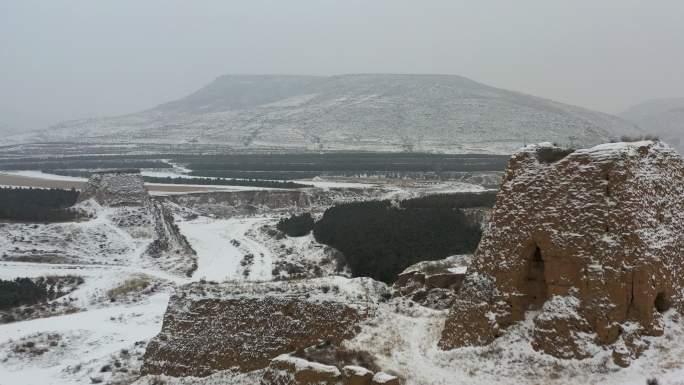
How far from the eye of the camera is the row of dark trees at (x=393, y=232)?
122ft

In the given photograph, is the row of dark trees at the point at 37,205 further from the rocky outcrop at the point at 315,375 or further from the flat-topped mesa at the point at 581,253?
the flat-topped mesa at the point at 581,253

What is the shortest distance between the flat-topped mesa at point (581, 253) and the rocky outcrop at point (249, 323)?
13.1 feet

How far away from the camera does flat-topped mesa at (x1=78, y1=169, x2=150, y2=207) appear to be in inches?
2120

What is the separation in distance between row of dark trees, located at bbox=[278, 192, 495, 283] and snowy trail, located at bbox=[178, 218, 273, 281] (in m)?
5.51

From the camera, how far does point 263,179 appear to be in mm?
104312

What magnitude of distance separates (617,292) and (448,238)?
2851cm

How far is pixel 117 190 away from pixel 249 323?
138ft

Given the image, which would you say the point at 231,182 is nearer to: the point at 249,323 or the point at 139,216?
the point at 139,216

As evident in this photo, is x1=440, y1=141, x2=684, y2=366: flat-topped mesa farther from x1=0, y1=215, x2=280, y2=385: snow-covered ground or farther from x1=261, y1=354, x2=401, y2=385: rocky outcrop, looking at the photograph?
x1=0, y1=215, x2=280, y2=385: snow-covered ground

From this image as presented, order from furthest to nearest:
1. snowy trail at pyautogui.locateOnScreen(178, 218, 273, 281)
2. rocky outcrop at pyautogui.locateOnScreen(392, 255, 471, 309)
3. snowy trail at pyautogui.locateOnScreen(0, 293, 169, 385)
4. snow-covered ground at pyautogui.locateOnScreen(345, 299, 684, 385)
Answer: snowy trail at pyautogui.locateOnScreen(178, 218, 273, 281) → snowy trail at pyautogui.locateOnScreen(0, 293, 169, 385) → rocky outcrop at pyautogui.locateOnScreen(392, 255, 471, 309) → snow-covered ground at pyautogui.locateOnScreen(345, 299, 684, 385)

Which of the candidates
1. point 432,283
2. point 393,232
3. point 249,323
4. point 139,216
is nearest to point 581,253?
point 432,283

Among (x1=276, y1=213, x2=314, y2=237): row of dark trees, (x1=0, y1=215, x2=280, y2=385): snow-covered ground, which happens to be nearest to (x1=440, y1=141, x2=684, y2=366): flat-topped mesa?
(x1=0, y1=215, x2=280, y2=385): snow-covered ground

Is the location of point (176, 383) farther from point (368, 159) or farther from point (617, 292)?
point (368, 159)

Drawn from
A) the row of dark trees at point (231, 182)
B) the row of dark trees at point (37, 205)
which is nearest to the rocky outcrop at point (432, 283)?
the row of dark trees at point (37, 205)
